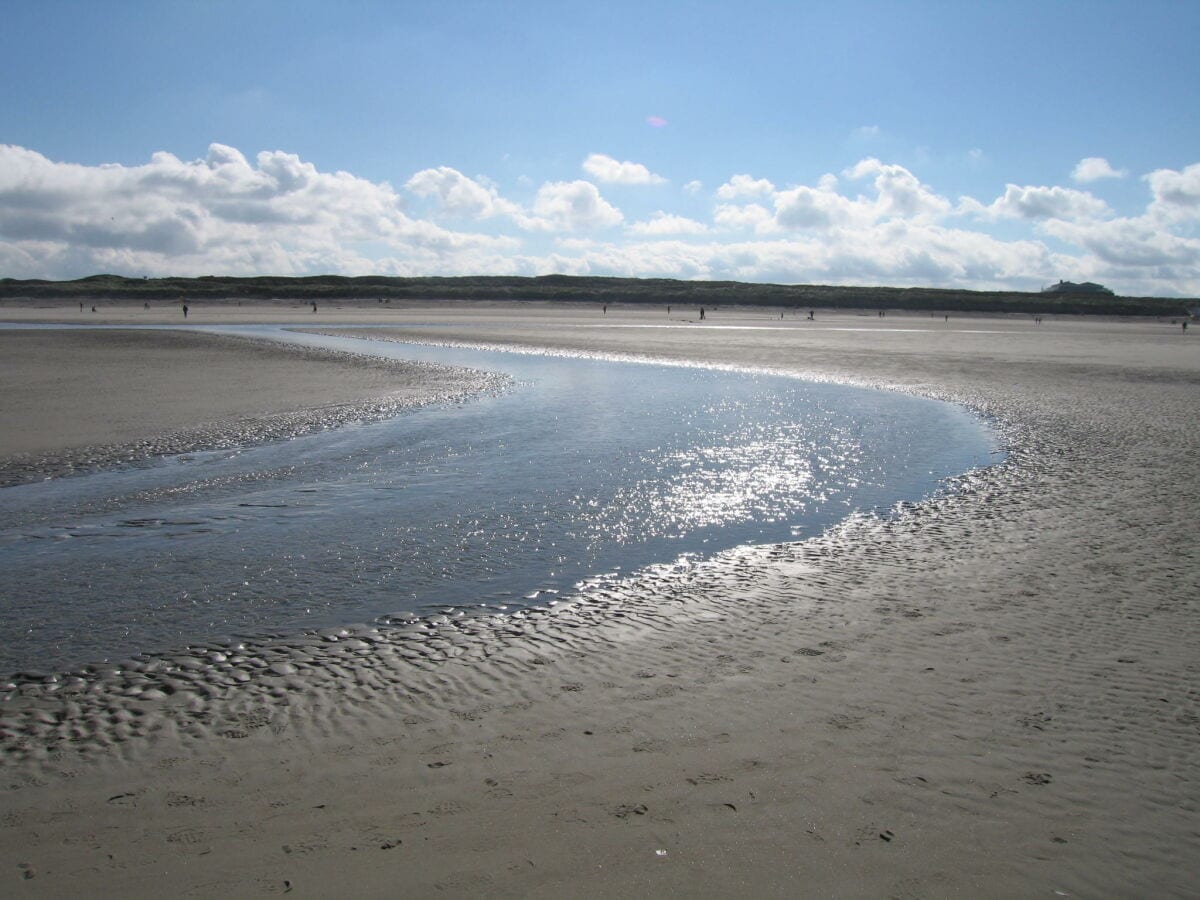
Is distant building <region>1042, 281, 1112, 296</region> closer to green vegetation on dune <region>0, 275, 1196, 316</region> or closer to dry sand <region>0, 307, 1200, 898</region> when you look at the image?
green vegetation on dune <region>0, 275, 1196, 316</region>

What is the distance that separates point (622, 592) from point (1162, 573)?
5.29 m

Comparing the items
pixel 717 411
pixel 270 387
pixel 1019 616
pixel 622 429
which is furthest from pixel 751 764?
pixel 270 387

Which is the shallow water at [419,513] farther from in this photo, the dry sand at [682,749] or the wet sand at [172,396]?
the wet sand at [172,396]

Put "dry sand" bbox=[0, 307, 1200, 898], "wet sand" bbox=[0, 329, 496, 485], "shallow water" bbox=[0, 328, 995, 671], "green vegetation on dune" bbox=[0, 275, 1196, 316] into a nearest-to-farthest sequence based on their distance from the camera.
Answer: "dry sand" bbox=[0, 307, 1200, 898] < "shallow water" bbox=[0, 328, 995, 671] < "wet sand" bbox=[0, 329, 496, 485] < "green vegetation on dune" bbox=[0, 275, 1196, 316]

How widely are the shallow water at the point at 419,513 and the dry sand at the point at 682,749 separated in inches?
37.3

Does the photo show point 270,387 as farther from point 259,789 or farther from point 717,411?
point 259,789

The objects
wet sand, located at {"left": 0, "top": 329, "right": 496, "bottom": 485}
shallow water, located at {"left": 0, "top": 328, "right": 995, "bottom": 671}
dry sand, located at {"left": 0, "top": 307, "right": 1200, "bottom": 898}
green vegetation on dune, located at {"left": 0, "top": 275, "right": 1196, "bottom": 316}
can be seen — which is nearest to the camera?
dry sand, located at {"left": 0, "top": 307, "right": 1200, "bottom": 898}

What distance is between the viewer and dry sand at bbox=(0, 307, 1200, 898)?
3.85 m

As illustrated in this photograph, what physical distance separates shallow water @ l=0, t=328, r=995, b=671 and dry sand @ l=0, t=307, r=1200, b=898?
946 mm

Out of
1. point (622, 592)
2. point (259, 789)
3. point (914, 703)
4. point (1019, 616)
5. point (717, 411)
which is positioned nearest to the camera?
point (259, 789)

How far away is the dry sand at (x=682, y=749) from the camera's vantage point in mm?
3848

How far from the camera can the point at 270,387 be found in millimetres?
21641

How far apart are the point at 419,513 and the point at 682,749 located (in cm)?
619

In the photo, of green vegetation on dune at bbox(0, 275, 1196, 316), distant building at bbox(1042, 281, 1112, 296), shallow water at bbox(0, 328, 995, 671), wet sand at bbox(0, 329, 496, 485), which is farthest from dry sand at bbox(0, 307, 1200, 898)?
distant building at bbox(1042, 281, 1112, 296)
